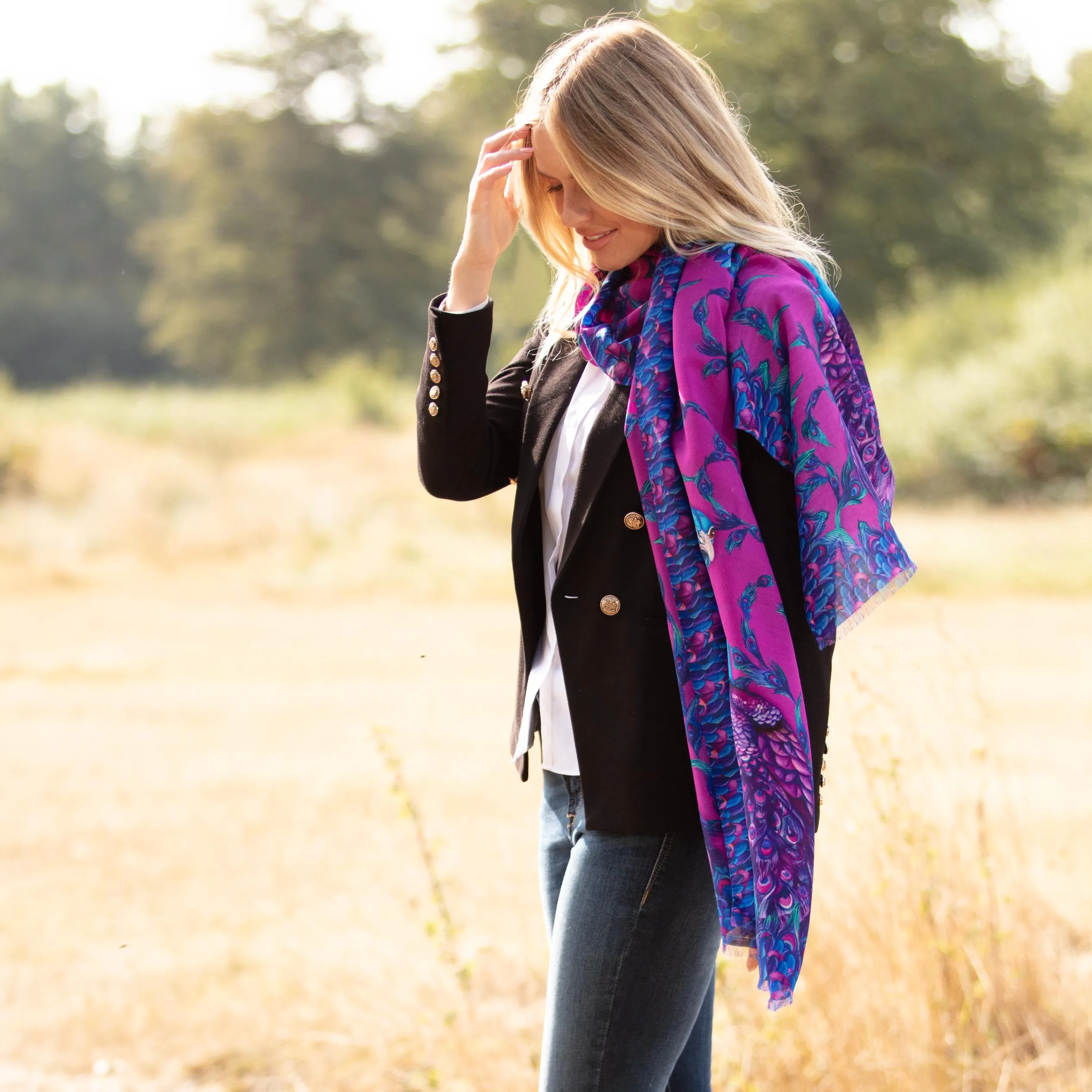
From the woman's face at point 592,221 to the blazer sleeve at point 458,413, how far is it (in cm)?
17

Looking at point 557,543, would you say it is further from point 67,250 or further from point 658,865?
point 67,250

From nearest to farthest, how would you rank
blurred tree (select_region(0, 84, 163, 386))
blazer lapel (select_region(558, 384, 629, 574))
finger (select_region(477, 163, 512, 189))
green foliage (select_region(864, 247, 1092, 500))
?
blazer lapel (select_region(558, 384, 629, 574)) < finger (select_region(477, 163, 512, 189)) < green foliage (select_region(864, 247, 1092, 500)) < blurred tree (select_region(0, 84, 163, 386))

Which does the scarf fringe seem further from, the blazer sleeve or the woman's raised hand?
the woman's raised hand

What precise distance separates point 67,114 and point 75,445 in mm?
32362

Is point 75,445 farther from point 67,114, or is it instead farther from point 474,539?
point 67,114

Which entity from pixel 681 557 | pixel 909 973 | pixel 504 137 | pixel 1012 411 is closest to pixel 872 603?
pixel 681 557

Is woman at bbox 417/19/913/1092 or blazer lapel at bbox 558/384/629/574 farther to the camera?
blazer lapel at bbox 558/384/629/574

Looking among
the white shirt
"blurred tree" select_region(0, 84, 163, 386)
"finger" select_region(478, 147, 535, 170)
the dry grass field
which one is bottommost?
"blurred tree" select_region(0, 84, 163, 386)

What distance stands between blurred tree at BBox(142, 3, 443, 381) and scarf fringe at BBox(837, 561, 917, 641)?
3430 centimetres

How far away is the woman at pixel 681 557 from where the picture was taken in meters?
1.39

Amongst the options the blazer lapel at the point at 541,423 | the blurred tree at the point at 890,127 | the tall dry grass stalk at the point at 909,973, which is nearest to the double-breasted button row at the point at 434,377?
the blazer lapel at the point at 541,423

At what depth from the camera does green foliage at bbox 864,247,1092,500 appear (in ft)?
52.9

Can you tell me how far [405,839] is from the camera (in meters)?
4.84

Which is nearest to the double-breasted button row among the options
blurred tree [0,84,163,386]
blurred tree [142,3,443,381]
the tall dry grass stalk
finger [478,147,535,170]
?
finger [478,147,535,170]
